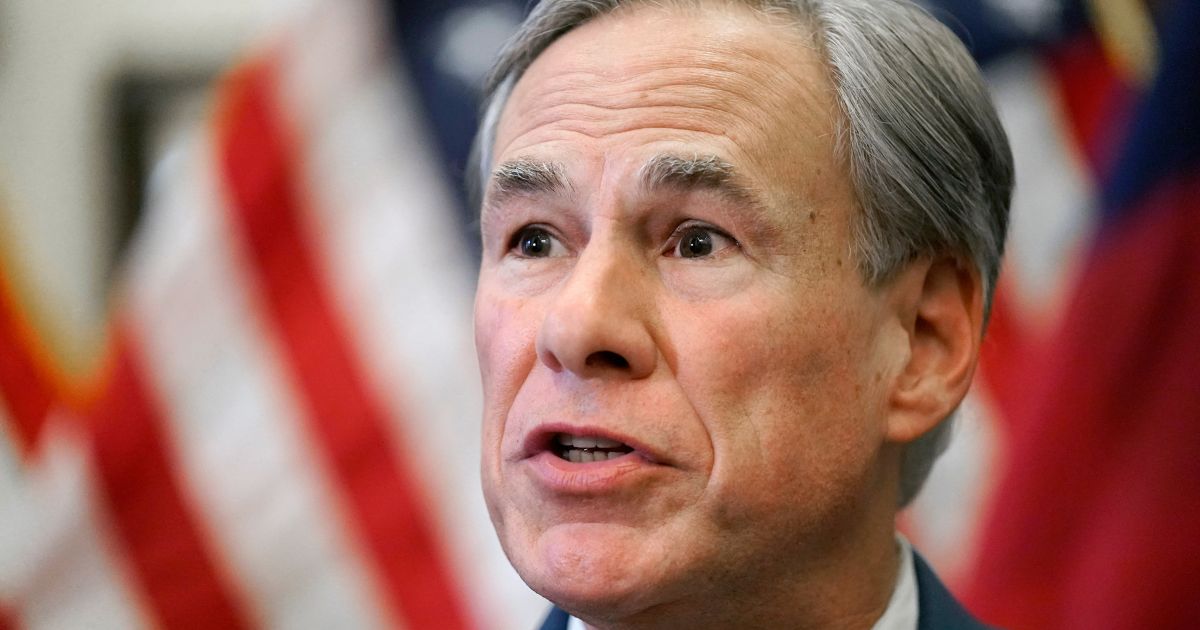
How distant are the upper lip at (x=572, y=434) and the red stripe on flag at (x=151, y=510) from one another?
4.01 feet

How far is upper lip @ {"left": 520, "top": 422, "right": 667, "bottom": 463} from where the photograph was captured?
1257 mm

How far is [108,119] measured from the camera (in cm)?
297

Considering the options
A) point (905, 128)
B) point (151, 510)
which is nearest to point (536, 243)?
point (905, 128)

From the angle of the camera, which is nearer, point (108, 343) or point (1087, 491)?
point (1087, 491)

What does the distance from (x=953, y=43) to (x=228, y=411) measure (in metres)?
1.54

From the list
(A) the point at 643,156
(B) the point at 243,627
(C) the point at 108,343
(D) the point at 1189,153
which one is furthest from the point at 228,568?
(D) the point at 1189,153

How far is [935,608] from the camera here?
1537mm

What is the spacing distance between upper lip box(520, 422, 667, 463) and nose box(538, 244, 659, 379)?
6 cm

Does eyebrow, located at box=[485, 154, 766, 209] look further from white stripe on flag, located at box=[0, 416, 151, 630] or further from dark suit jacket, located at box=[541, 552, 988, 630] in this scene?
white stripe on flag, located at box=[0, 416, 151, 630]

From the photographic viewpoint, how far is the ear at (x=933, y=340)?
145 centimetres

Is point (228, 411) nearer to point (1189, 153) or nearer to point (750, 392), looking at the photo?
point (750, 392)

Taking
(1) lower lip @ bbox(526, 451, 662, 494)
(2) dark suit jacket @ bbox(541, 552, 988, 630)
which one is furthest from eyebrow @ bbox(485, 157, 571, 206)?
(2) dark suit jacket @ bbox(541, 552, 988, 630)

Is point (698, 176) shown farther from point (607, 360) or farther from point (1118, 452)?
point (1118, 452)

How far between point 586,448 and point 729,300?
23 centimetres
